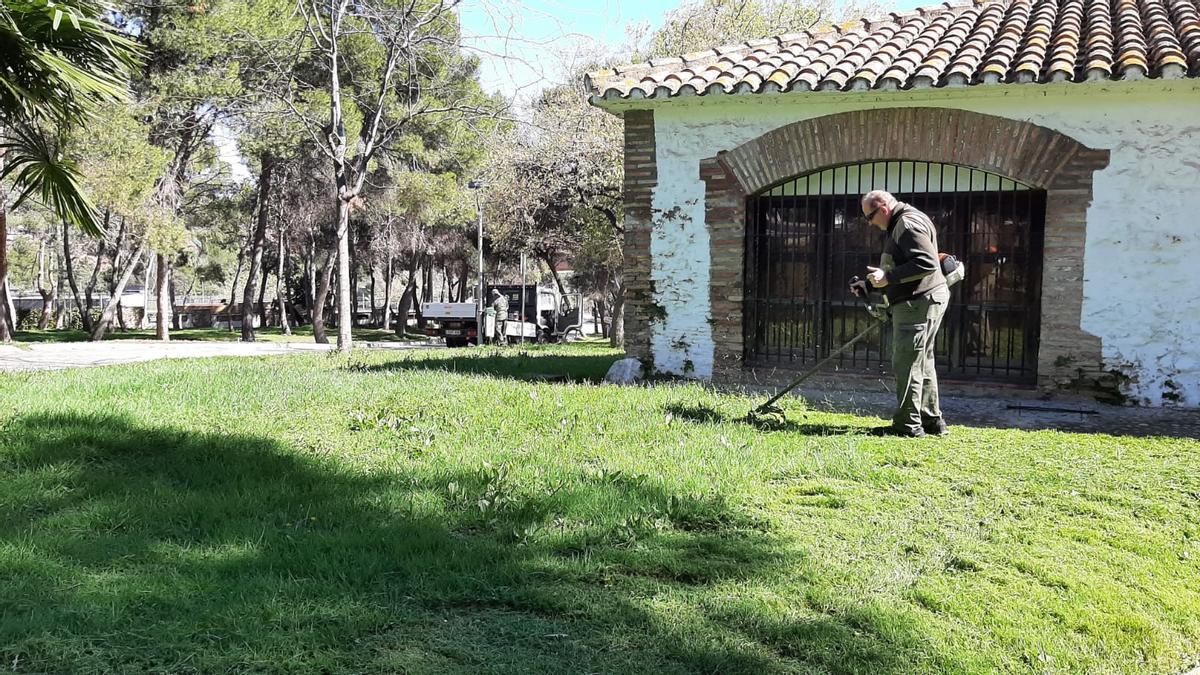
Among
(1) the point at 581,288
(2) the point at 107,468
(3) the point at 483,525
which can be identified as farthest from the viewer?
(1) the point at 581,288

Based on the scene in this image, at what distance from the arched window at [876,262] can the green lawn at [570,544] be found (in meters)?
2.41

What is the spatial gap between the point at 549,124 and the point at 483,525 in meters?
16.1

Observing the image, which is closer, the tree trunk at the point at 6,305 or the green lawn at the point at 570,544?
the green lawn at the point at 570,544

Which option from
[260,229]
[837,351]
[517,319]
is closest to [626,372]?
[837,351]

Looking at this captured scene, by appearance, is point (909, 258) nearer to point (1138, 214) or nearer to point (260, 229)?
point (1138, 214)

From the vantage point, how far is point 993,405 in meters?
7.77

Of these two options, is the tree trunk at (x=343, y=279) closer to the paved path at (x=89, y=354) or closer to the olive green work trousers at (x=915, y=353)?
the paved path at (x=89, y=354)

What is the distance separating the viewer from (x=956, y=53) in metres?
8.51

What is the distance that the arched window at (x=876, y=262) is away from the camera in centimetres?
834

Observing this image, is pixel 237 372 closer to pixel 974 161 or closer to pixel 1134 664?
pixel 974 161

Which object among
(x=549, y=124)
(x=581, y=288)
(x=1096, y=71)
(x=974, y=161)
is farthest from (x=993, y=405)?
(x=581, y=288)

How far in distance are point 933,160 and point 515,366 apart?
192 inches

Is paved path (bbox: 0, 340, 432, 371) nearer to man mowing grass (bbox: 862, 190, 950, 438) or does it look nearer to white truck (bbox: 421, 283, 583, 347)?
white truck (bbox: 421, 283, 583, 347)

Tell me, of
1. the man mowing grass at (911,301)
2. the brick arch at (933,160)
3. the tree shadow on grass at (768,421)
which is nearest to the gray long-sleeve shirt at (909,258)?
the man mowing grass at (911,301)
